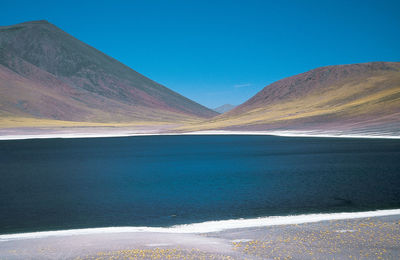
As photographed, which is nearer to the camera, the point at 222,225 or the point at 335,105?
the point at 222,225

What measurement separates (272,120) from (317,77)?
75289 millimetres

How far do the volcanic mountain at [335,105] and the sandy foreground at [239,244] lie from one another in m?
78.2

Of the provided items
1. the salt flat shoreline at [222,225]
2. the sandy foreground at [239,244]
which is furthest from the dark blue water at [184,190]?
the sandy foreground at [239,244]

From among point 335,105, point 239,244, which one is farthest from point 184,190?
point 335,105

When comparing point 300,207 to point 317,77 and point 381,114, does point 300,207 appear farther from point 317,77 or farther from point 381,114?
point 317,77

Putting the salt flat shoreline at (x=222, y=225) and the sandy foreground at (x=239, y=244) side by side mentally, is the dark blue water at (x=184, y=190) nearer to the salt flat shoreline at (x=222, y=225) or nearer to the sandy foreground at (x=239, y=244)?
the salt flat shoreline at (x=222, y=225)

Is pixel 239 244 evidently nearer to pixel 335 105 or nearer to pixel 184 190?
pixel 184 190

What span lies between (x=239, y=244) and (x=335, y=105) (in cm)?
14123

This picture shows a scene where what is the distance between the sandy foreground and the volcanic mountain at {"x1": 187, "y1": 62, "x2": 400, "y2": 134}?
78.2m

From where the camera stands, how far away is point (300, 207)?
72.6 feet

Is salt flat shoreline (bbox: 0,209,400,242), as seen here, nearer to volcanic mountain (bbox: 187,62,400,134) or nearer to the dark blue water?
the dark blue water

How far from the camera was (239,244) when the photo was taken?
1417 centimetres

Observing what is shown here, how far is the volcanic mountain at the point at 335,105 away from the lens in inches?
4141

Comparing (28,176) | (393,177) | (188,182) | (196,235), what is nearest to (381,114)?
(393,177)
